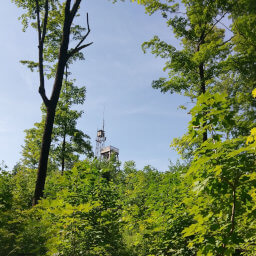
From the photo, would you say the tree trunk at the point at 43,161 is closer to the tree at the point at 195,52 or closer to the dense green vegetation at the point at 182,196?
the dense green vegetation at the point at 182,196

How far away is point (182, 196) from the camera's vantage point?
164 inches

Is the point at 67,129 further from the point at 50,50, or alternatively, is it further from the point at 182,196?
the point at 182,196

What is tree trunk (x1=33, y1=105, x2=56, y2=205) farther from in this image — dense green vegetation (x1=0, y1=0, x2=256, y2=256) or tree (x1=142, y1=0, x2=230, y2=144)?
tree (x1=142, y1=0, x2=230, y2=144)

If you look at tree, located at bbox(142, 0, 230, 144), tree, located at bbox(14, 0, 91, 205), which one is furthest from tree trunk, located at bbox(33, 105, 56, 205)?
tree, located at bbox(142, 0, 230, 144)

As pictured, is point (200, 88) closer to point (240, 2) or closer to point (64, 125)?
point (240, 2)

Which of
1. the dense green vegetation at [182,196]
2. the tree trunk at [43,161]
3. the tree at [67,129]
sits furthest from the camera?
the tree at [67,129]

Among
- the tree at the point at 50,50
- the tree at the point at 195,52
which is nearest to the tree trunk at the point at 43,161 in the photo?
the tree at the point at 50,50

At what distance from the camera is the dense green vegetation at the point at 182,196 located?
197 cm

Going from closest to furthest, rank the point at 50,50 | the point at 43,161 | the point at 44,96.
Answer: the point at 43,161 < the point at 44,96 < the point at 50,50

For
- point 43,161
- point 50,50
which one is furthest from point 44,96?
point 50,50

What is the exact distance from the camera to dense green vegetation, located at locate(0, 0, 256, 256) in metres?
1.97

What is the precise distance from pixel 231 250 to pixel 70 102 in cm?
1559

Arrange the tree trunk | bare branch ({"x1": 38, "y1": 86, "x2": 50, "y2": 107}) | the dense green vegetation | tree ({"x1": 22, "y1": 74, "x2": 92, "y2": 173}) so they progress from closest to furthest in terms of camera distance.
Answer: the dense green vegetation < the tree trunk < bare branch ({"x1": 38, "y1": 86, "x2": 50, "y2": 107}) < tree ({"x1": 22, "y1": 74, "x2": 92, "y2": 173})

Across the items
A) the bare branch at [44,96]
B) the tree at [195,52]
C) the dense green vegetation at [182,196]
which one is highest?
the tree at [195,52]
